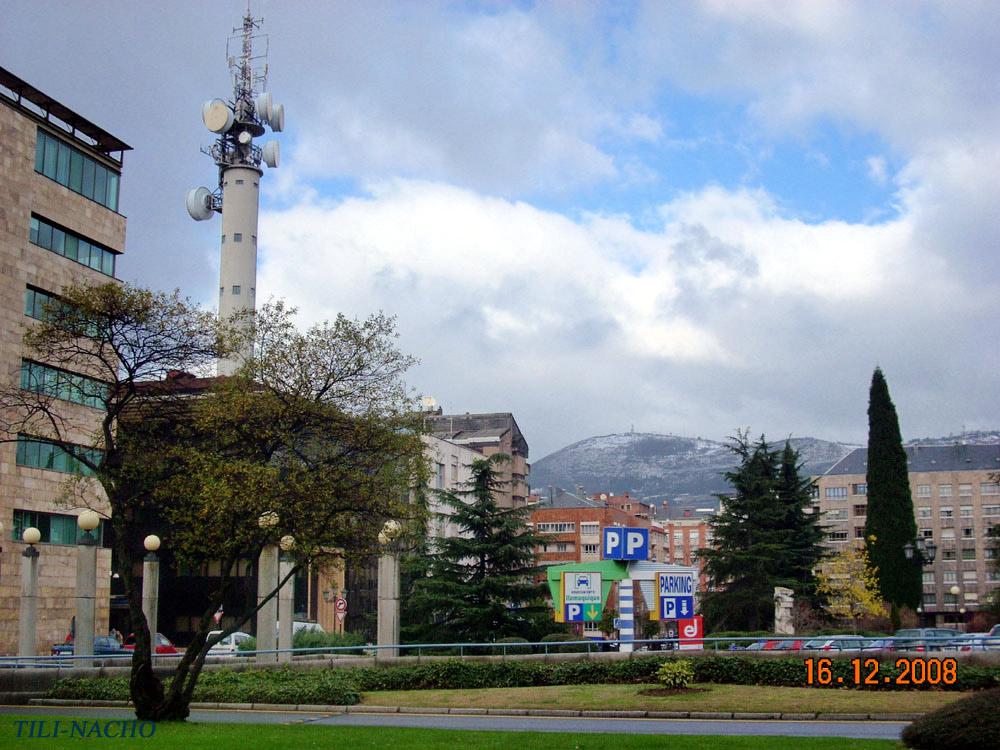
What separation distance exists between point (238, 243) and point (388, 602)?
196 feet

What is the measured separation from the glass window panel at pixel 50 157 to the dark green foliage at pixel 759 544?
124ft

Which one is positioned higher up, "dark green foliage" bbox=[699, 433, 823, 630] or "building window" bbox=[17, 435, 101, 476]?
"building window" bbox=[17, 435, 101, 476]

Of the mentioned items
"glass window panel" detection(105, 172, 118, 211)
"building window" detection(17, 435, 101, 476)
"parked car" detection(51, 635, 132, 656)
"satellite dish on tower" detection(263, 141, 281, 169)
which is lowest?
"parked car" detection(51, 635, 132, 656)

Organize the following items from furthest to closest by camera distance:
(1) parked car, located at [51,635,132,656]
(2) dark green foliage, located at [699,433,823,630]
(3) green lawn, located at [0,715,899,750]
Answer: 1. (2) dark green foliage, located at [699,433,823,630]
2. (1) parked car, located at [51,635,132,656]
3. (3) green lawn, located at [0,715,899,750]

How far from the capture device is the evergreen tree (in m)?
45.1

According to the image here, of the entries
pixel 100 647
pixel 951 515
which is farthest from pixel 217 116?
pixel 951 515

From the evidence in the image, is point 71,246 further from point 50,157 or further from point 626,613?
point 626,613

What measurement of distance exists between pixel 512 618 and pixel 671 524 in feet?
489

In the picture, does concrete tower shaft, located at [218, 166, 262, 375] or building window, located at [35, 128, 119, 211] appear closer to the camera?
building window, located at [35, 128, 119, 211]

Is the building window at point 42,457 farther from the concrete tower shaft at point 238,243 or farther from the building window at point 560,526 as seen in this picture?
the building window at point 560,526

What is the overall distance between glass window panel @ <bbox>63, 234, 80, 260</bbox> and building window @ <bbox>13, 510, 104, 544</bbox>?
1236 centimetres

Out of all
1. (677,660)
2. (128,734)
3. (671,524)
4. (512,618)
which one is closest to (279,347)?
(128,734)

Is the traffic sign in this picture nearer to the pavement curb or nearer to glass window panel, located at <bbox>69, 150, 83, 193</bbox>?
the pavement curb

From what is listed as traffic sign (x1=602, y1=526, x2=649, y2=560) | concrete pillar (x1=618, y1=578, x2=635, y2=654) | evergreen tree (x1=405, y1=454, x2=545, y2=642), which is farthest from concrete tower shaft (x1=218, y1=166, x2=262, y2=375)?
concrete pillar (x1=618, y1=578, x2=635, y2=654)
